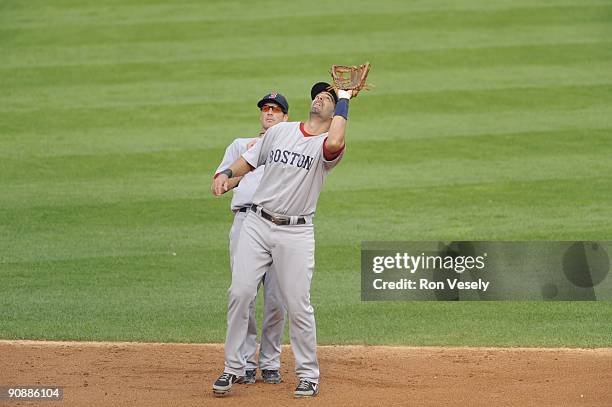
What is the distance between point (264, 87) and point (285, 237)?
873 cm

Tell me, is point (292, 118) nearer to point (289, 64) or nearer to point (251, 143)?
point (289, 64)

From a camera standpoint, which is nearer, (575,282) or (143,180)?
(575,282)

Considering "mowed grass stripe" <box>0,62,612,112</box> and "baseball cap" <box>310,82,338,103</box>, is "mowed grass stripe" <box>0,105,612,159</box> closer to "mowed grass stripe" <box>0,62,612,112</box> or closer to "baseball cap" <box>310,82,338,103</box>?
"mowed grass stripe" <box>0,62,612,112</box>

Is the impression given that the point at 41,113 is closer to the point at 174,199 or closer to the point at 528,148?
the point at 174,199

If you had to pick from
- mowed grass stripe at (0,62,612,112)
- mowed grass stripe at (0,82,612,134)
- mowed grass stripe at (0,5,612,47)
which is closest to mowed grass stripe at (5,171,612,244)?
mowed grass stripe at (0,82,612,134)

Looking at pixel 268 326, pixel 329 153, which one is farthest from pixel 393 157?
pixel 329 153

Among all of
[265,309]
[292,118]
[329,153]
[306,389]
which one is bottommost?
[306,389]

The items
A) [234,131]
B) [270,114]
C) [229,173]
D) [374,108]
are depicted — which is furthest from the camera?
[374,108]

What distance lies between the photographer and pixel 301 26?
17.5 metres

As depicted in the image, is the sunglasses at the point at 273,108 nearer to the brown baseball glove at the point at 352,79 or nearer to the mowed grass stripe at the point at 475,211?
the brown baseball glove at the point at 352,79

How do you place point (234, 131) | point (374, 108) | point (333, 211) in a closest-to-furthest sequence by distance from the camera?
1. point (333, 211)
2. point (234, 131)
3. point (374, 108)

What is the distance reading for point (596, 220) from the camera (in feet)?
38.6

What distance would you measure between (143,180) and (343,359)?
545cm

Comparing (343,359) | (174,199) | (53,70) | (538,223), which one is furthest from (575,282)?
(53,70)
